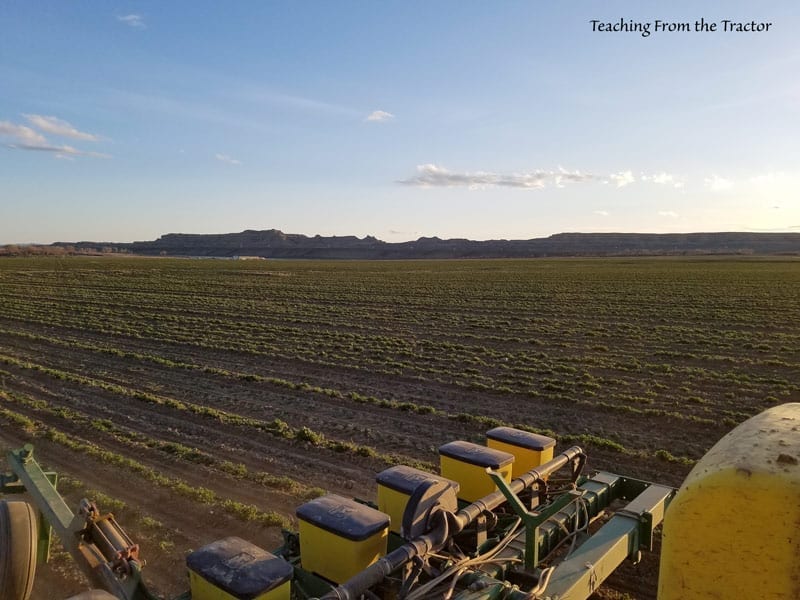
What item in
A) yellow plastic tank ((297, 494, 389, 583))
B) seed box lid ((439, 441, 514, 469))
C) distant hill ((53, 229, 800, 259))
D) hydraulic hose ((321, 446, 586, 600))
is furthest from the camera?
distant hill ((53, 229, 800, 259))

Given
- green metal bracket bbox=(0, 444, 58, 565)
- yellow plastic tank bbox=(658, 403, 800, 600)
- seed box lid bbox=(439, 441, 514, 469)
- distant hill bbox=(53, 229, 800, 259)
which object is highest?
distant hill bbox=(53, 229, 800, 259)

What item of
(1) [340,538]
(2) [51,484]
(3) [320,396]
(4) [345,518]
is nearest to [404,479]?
(4) [345,518]

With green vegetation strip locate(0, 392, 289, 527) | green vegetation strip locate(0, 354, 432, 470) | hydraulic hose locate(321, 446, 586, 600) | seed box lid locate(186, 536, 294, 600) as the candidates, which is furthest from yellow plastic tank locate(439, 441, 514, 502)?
green vegetation strip locate(0, 354, 432, 470)

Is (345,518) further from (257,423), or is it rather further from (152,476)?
(257,423)

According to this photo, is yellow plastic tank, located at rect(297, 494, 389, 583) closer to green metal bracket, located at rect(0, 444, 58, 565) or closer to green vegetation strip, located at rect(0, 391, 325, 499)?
green metal bracket, located at rect(0, 444, 58, 565)

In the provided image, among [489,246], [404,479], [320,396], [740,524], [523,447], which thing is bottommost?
[320,396]

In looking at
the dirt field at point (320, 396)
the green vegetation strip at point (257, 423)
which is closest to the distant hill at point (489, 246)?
the dirt field at point (320, 396)
